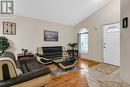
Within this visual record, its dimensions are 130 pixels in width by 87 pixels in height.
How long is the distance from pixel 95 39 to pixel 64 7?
2470 millimetres

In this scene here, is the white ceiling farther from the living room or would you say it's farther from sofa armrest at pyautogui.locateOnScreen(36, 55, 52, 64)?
sofa armrest at pyautogui.locateOnScreen(36, 55, 52, 64)

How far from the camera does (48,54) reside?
505cm

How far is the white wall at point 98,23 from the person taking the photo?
477cm

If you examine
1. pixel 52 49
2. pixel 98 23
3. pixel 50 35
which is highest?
pixel 98 23

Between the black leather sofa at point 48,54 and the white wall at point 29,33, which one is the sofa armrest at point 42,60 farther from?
the white wall at point 29,33

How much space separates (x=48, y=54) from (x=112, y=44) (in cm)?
318

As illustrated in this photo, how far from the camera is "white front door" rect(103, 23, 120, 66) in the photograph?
4.59 meters

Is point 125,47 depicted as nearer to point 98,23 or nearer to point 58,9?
point 98,23

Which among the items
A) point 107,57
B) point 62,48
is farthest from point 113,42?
point 62,48

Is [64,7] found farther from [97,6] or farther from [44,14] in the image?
[97,6]

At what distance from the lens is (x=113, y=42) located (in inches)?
187

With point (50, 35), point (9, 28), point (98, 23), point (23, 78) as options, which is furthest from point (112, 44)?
point (9, 28)

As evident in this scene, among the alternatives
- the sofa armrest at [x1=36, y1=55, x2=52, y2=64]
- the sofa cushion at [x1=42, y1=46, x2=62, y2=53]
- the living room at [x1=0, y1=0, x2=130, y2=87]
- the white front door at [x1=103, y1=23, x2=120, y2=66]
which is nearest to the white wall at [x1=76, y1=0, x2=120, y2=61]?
the living room at [x1=0, y1=0, x2=130, y2=87]

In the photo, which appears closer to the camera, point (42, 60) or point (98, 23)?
point (42, 60)
